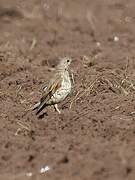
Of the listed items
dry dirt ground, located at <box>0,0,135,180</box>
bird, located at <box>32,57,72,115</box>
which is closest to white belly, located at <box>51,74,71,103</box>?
bird, located at <box>32,57,72,115</box>

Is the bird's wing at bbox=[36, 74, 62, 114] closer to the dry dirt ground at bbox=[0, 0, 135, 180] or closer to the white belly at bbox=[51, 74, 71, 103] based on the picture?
the white belly at bbox=[51, 74, 71, 103]

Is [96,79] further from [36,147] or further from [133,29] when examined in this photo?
[133,29]

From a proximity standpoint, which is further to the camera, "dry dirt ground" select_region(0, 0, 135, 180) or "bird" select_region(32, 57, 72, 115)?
"bird" select_region(32, 57, 72, 115)

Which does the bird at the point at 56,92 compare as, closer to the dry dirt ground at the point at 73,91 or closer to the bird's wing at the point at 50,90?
the bird's wing at the point at 50,90

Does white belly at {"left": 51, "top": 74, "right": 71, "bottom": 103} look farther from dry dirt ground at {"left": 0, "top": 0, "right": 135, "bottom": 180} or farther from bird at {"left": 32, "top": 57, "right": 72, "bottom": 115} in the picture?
dry dirt ground at {"left": 0, "top": 0, "right": 135, "bottom": 180}

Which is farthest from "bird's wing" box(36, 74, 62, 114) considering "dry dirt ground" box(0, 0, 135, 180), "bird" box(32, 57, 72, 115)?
"dry dirt ground" box(0, 0, 135, 180)

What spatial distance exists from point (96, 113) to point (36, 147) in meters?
1.42

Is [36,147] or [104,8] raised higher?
[36,147]

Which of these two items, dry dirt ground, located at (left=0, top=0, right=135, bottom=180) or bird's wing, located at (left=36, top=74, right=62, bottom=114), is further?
bird's wing, located at (left=36, top=74, right=62, bottom=114)

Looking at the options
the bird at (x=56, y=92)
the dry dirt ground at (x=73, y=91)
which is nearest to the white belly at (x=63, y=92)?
the bird at (x=56, y=92)

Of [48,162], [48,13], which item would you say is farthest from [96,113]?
[48,13]

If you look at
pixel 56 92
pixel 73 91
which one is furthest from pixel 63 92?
pixel 73 91

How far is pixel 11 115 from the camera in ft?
34.9

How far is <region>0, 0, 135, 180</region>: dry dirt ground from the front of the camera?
868 cm
